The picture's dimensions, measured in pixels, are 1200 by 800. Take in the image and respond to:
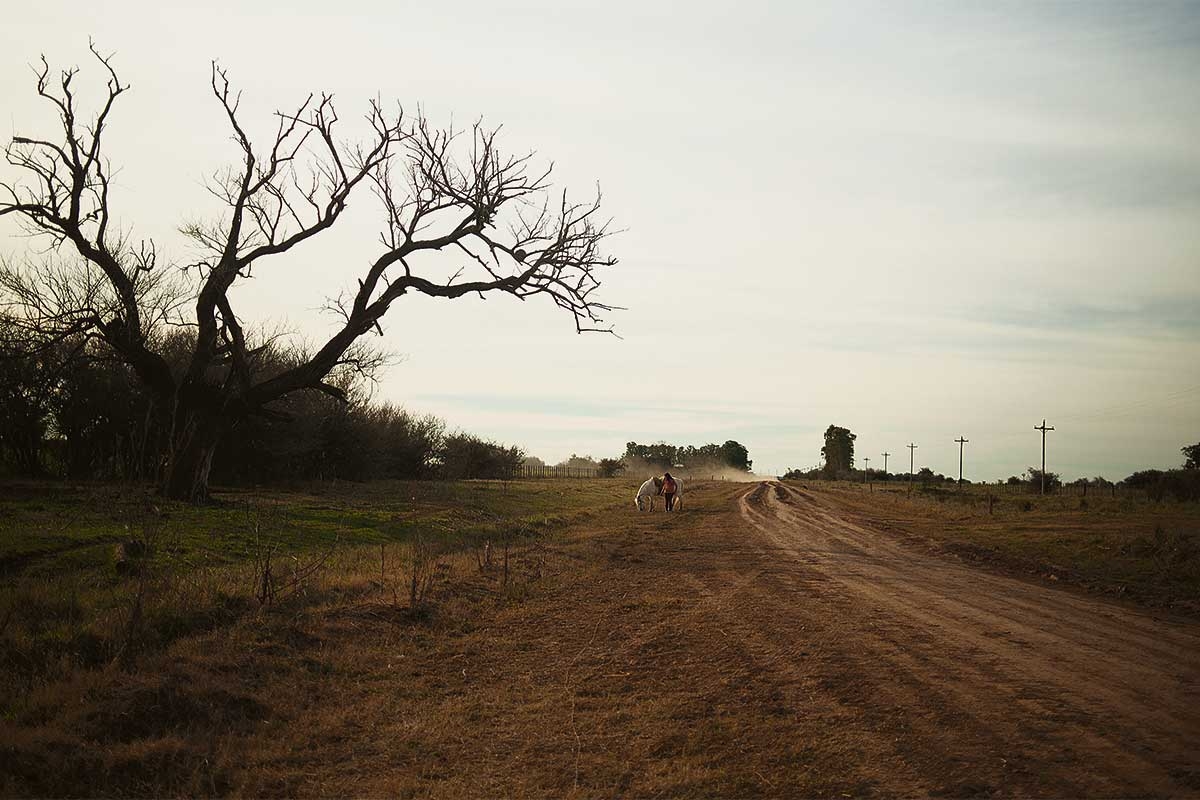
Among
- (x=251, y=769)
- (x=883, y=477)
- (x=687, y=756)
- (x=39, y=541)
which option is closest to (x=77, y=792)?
(x=251, y=769)

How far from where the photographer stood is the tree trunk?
21.2m

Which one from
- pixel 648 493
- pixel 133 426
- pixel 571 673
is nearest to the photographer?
pixel 571 673

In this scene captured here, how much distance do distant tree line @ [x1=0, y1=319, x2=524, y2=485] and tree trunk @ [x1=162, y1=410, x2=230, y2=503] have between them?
55 cm

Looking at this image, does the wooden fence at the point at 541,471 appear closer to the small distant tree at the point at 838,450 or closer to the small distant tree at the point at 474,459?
the small distant tree at the point at 474,459

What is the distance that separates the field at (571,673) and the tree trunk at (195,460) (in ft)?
14.5

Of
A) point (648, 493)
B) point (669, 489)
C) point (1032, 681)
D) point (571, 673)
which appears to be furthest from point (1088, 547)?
point (648, 493)

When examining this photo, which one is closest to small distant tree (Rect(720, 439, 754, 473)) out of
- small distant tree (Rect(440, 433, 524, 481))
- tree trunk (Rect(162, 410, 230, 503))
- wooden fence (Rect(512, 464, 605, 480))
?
wooden fence (Rect(512, 464, 605, 480))

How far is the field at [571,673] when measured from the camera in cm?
573

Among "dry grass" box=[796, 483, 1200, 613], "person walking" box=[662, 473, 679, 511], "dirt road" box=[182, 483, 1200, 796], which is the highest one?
"person walking" box=[662, 473, 679, 511]

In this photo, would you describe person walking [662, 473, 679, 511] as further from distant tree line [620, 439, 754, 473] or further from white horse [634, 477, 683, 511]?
distant tree line [620, 439, 754, 473]

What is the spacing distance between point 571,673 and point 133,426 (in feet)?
39.7

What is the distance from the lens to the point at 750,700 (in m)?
7.31

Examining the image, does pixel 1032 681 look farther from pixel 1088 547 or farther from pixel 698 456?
pixel 698 456

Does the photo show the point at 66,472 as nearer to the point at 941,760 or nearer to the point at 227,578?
the point at 227,578
